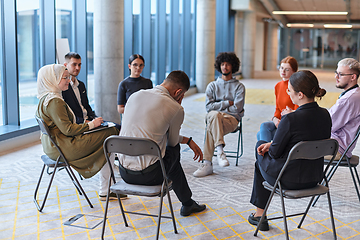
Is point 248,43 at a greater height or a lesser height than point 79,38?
greater

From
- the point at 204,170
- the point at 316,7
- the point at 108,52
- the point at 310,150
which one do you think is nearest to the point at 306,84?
the point at 310,150

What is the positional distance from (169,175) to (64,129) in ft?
3.22

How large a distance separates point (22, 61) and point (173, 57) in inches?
558

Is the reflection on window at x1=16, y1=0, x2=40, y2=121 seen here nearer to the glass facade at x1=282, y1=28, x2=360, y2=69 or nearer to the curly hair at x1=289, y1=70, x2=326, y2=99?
the curly hair at x1=289, y1=70, x2=326, y2=99

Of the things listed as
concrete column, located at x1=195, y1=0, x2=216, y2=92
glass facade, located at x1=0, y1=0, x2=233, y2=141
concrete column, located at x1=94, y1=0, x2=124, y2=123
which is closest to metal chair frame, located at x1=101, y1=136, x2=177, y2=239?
glass facade, located at x1=0, y1=0, x2=233, y2=141

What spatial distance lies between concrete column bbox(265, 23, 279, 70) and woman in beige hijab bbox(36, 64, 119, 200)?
22.3 metres

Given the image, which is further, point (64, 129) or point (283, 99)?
point (283, 99)

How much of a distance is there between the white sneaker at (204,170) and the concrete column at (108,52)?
10.0 ft

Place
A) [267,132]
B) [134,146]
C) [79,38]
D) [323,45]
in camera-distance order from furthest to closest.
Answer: [323,45] < [79,38] < [267,132] < [134,146]

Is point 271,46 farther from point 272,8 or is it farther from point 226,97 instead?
point 226,97

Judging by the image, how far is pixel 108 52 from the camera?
269 inches

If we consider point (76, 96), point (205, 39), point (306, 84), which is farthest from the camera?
point (205, 39)

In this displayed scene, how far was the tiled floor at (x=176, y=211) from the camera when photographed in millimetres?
2994

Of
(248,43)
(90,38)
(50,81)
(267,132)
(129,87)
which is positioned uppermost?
(248,43)
